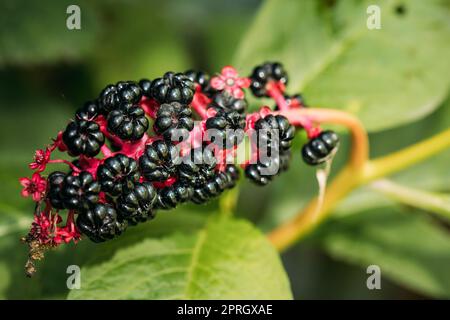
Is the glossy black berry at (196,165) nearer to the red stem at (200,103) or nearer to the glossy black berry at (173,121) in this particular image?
the glossy black berry at (173,121)

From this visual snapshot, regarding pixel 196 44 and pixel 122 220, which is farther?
pixel 196 44

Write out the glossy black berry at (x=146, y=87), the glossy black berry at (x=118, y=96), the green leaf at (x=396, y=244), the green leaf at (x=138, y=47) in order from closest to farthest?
the glossy black berry at (x=118, y=96) → the glossy black berry at (x=146, y=87) → the green leaf at (x=396, y=244) → the green leaf at (x=138, y=47)

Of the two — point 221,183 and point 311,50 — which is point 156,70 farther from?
point 221,183

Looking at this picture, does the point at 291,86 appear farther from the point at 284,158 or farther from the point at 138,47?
the point at 138,47

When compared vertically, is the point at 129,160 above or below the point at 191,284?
above

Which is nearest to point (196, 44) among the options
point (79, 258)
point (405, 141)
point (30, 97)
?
point (30, 97)

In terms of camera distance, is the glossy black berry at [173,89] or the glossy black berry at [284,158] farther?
the glossy black berry at [284,158]

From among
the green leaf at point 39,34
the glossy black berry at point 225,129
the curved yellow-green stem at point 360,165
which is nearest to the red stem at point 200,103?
the glossy black berry at point 225,129

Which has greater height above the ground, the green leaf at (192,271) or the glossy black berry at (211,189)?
the glossy black berry at (211,189)
